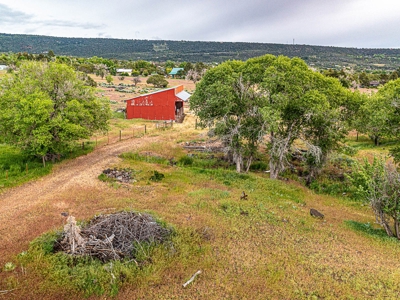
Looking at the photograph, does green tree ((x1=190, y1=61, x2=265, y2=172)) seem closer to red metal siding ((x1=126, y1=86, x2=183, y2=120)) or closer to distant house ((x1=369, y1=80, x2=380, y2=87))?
red metal siding ((x1=126, y1=86, x2=183, y2=120))

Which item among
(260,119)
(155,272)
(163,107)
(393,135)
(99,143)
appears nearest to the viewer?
(155,272)

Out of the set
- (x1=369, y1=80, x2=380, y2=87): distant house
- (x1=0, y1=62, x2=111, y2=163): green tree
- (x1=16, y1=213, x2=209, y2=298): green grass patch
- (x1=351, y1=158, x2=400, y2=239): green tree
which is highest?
(x1=369, y1=80, x2=380, y2=87): distant house

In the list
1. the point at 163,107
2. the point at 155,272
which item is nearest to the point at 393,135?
the point at 155,272

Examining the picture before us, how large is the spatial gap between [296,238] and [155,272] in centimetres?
687

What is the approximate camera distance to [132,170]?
885 inches

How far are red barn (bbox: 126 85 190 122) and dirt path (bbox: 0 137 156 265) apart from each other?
18.9 metres

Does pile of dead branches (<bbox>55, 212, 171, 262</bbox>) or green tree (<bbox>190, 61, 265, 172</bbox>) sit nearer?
pile of dead branches (<bbox>55, 212, 171, 262</bbox>)

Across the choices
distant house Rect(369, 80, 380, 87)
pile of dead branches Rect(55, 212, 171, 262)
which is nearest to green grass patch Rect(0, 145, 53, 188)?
pile of dead branches Rect(55, 212, 171, 262)

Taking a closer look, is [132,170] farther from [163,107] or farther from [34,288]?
[163,107]

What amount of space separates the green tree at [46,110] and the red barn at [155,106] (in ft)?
56.9

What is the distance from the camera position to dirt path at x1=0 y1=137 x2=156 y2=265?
1312cm

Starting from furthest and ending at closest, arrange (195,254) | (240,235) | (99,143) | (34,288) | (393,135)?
(99,143)
(393,135)
(240,235)
(195,254)
(34,288)

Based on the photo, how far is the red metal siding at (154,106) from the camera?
4309 cm

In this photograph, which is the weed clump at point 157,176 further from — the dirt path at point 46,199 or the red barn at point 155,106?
the red barn at point 155,106
